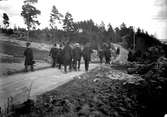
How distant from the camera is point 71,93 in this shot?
6703mm

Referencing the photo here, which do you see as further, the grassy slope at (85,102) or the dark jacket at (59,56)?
the dark jacket at (59,56)

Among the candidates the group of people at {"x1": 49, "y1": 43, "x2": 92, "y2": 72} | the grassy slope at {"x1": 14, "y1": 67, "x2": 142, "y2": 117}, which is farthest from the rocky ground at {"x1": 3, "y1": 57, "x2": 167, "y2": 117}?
the group of people at {"x1": 49, "y1": 43, "x2": 92, "y2": 72}

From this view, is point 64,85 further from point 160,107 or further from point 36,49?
point 36,49

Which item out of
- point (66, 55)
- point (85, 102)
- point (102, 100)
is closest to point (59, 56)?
point (66, 55)

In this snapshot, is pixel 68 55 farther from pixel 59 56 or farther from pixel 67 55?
pixel 59 56

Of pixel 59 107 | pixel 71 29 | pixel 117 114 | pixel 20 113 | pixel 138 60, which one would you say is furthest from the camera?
pixel 71 29

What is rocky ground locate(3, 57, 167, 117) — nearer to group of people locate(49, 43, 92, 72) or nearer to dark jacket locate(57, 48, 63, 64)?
group of people locate(49, 43, 92, 72)

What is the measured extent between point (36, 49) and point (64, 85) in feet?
25.6

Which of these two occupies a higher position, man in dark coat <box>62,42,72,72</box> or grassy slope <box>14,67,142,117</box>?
man in dark coat <box>62,42,72,72</box>

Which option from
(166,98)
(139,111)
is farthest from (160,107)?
(139,111)

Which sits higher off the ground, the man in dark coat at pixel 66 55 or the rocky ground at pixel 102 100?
the man in dark coat at pixel 66 55

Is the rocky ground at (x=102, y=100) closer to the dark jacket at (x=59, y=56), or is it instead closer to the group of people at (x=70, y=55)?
the group of people at (x=70, y=55)

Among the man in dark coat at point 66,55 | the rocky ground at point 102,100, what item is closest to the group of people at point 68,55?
the man in dark coat at point 66,55

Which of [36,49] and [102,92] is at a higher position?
[36,49]
